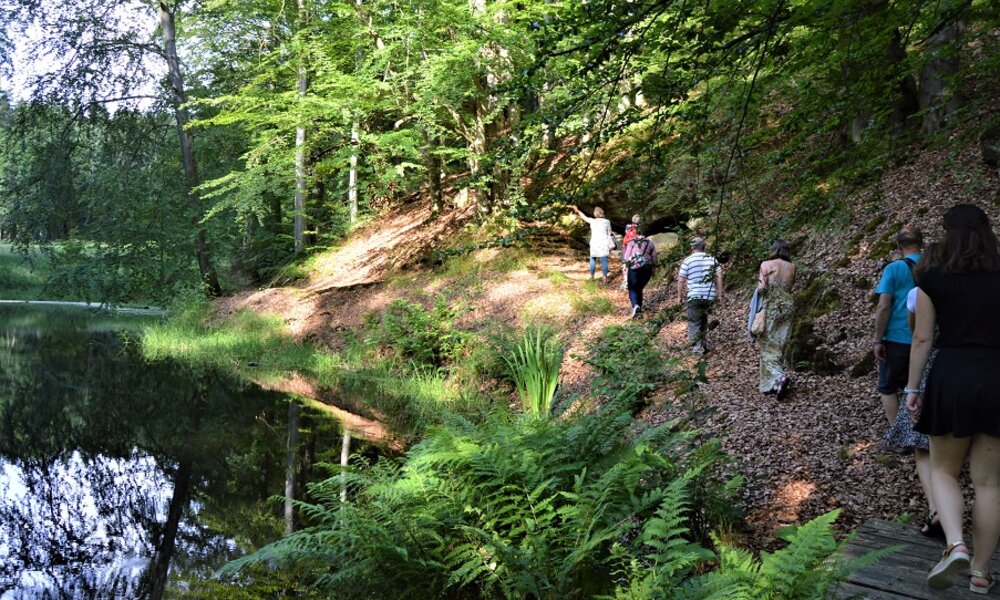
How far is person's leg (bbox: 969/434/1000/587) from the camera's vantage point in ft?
12.3

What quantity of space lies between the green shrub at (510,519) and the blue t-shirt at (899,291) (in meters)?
1.85

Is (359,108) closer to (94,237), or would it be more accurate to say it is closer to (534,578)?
(94,237)

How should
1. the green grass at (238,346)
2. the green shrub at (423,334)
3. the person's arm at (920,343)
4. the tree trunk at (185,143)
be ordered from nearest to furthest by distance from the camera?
the person's arm at (920,343) → the green shrub at (423,334) → the green grass at (238,346) → the tree trunk at (185,143)

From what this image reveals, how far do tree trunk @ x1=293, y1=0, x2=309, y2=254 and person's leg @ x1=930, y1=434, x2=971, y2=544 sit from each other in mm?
16086

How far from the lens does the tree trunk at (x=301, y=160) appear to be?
1911 cm

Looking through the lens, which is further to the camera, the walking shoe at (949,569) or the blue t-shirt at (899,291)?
the blue t-shirt at (899,291)

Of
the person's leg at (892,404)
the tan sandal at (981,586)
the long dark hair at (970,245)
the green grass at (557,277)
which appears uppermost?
the long dark hair at (970,245)

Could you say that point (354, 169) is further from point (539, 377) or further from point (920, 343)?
point (920, 343)

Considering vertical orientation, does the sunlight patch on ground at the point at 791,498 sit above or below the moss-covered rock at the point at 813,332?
below

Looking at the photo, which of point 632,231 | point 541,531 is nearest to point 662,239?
point 632,231

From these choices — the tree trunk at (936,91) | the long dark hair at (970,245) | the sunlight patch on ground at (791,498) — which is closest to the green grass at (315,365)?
the sunlight patch on ground at (791,498)

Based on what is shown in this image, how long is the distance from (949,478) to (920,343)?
733 mm

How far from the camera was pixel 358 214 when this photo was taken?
81.4 ft

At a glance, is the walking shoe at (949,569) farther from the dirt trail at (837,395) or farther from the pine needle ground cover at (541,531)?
the dirt trail at (837,395)
